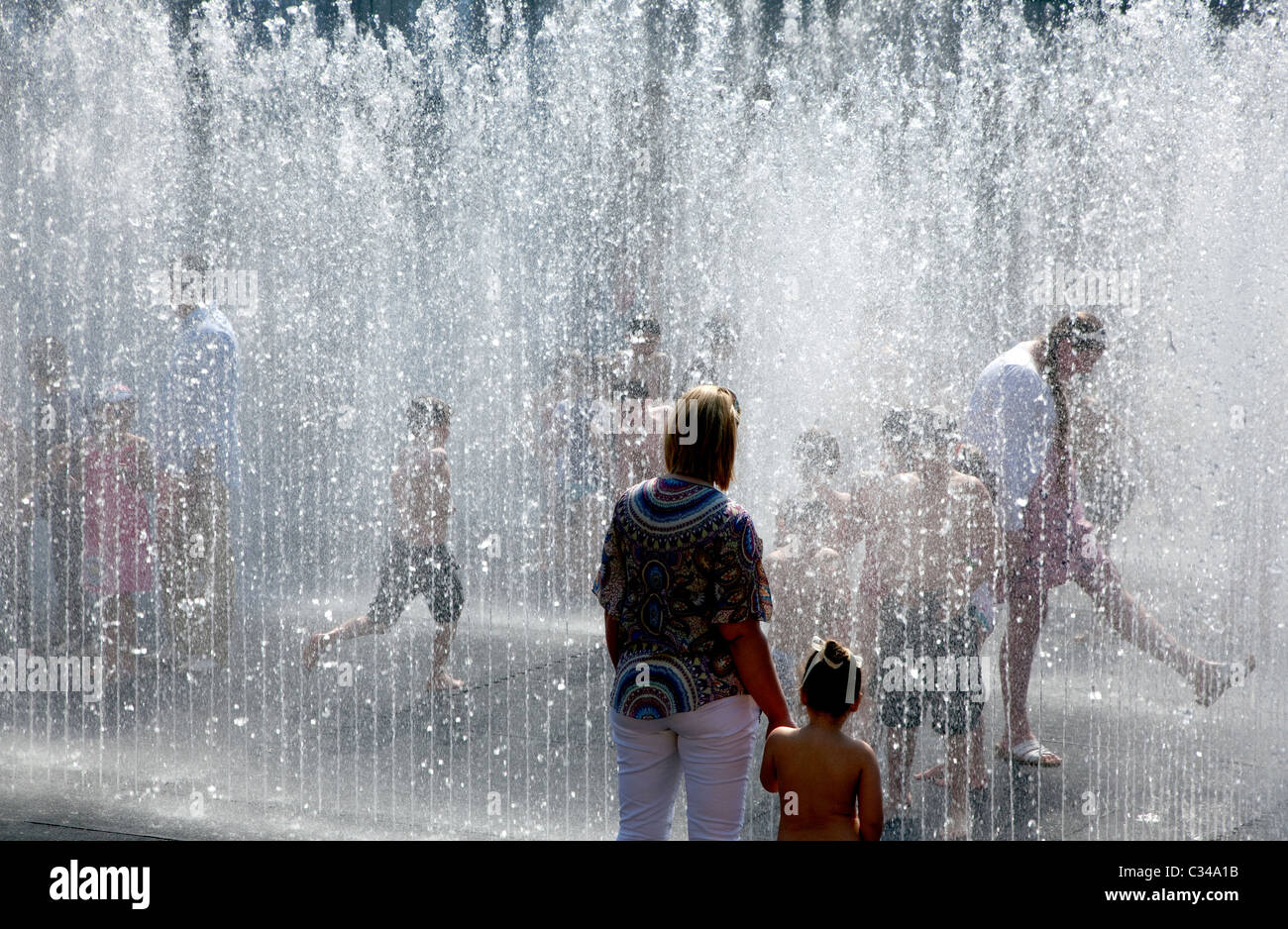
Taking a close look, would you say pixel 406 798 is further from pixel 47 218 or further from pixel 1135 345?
pixel 47 218

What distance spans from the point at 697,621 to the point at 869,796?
1.85ft

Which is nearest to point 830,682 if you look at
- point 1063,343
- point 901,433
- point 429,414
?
point 901,433

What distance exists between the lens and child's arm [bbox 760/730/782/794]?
283 centimetres

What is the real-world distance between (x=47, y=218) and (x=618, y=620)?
705cm

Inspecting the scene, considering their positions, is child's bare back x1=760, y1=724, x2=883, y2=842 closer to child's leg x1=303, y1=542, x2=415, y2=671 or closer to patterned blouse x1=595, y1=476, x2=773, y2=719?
patterned blouse x1=595, y1=476, x2=773, y2=719

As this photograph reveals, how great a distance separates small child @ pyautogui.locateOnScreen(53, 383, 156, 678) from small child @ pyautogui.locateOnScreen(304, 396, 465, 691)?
89 cm

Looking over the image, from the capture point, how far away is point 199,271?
6.03 m

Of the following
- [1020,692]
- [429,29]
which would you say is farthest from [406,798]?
[429,29]

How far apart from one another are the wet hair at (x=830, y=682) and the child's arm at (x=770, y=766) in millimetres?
116

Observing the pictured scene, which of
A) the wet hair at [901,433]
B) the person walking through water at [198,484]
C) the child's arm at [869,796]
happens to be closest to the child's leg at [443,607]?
the person walking through water at [198,484]

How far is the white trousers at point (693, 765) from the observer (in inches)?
111

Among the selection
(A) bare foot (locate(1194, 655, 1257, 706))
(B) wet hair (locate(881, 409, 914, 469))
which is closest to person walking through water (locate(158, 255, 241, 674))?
(B) wet hair (locate(881, 409, 914, 469))

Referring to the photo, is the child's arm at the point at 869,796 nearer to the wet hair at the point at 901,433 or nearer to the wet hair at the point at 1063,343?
the wet hair at the point at 901,433

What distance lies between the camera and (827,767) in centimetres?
277
